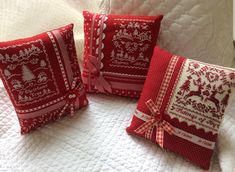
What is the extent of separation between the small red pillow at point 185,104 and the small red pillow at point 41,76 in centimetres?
28

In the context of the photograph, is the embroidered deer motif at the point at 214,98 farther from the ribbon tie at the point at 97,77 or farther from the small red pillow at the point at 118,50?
the ribbon tie at the point at 97,77

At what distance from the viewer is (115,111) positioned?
1073 mm

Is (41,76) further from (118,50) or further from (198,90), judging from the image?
(198,90)

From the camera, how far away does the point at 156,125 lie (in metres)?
0.94

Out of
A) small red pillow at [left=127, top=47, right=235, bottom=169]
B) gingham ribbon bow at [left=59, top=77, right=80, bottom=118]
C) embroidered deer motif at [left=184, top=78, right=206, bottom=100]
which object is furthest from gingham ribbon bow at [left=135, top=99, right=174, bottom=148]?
gingham ribbon bow at [left=59, top=77, right=80, bottom=118]

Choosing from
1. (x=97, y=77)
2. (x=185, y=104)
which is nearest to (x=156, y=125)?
(x=185, y=104)

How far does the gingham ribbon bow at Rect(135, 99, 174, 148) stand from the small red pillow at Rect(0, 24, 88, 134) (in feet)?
0.90

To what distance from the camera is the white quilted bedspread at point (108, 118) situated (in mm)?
919

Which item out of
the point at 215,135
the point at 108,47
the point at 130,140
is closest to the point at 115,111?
the point at 130,140

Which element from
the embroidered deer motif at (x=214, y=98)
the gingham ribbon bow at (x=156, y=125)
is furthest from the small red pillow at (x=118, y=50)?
the embroidered deer motif at (x=214, y=98)

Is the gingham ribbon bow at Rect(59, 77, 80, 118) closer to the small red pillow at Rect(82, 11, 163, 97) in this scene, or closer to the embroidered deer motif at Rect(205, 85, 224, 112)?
the small red pillow at Rect(82, 11, 163, 97)

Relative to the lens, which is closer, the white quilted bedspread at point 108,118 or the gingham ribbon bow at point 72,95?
the white quilted bedspread at point 108,118

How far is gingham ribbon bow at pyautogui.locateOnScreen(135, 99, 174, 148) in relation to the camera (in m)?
0.91

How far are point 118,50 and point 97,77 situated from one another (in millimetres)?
139
